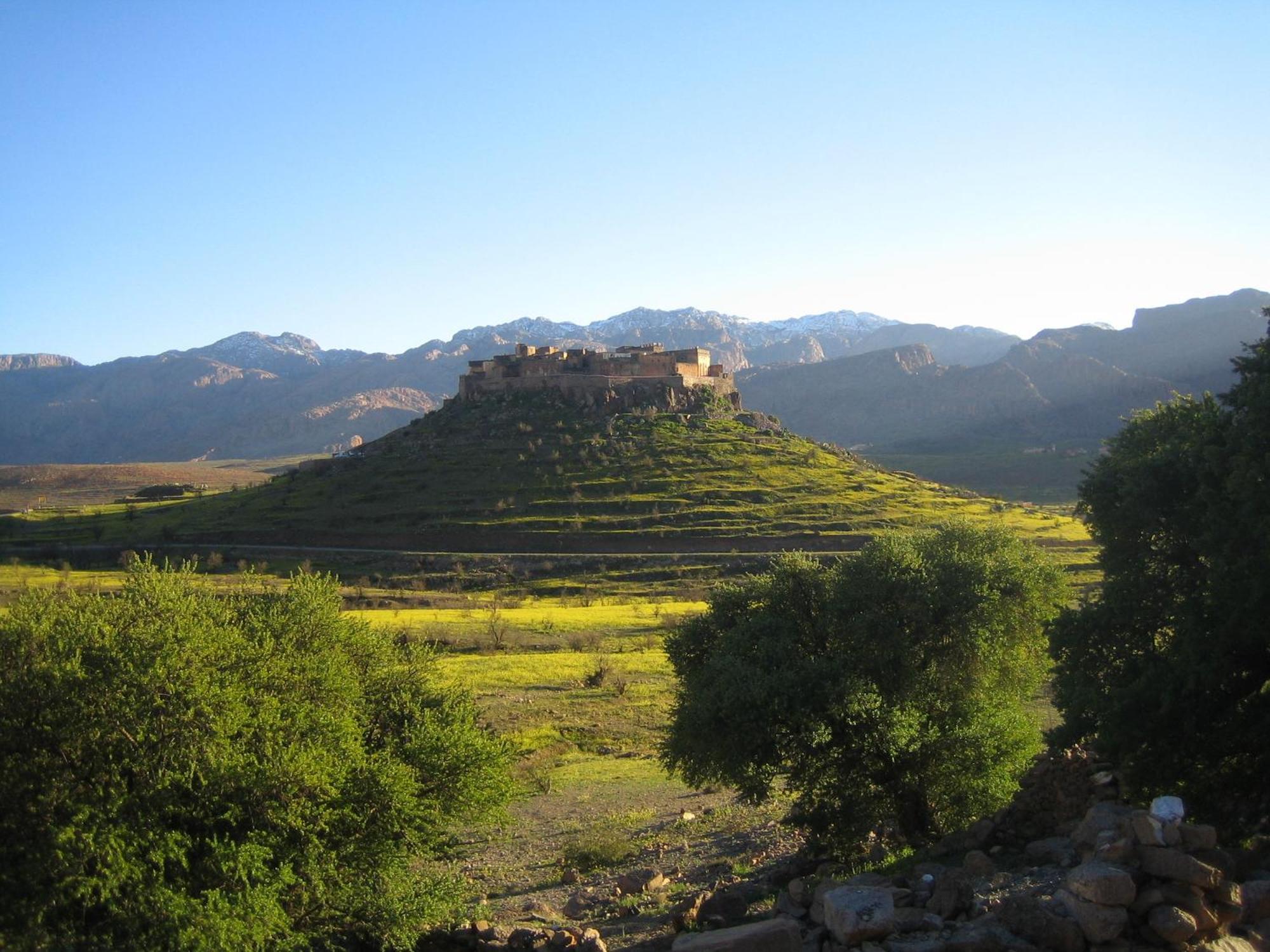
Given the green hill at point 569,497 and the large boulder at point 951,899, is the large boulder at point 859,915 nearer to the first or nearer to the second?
the large boulder at point 951,899

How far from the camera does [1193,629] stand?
15.7 metres

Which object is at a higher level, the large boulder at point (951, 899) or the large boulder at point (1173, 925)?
the large boulder at point (1173, 925)

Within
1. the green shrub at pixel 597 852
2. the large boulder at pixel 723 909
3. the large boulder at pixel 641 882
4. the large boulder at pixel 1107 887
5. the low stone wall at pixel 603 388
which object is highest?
the low stone wall at pixel 603 388

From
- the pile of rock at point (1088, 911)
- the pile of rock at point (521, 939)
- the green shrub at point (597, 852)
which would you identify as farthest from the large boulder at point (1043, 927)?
the green shrub at point (597, 852)

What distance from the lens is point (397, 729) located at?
18719 mm

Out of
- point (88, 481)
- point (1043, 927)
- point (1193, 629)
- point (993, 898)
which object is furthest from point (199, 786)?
point (88, 481)

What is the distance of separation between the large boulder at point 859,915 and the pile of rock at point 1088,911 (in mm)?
16

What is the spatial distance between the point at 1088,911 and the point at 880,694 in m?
8.75

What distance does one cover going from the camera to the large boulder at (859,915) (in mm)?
12141

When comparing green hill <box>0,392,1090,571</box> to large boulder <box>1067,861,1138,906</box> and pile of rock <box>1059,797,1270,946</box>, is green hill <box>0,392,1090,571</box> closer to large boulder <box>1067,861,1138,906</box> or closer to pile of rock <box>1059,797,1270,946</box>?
pile of rock <box>1059,797,1270,946</box>

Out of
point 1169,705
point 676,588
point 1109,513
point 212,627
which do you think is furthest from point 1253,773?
point 676,588

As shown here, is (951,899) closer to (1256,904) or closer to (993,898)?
(993,898)

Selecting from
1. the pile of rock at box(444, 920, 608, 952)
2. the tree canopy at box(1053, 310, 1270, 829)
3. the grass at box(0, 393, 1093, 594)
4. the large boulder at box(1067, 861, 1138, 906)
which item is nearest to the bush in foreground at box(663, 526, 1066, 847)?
the tree canopy at box(1053, 310, 1270, 829)

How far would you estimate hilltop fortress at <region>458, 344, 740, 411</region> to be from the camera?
91.1 m
